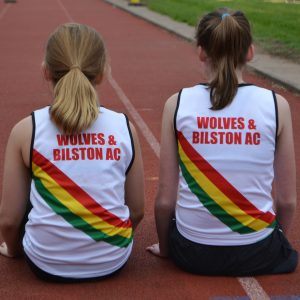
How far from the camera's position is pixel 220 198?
11.5 feet

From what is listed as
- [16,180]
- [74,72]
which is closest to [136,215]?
[16,180]

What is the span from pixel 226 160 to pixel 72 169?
79cm

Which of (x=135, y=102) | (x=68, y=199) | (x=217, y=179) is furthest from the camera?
(x=135, y=102)

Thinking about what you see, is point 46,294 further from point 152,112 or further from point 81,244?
point 152,112

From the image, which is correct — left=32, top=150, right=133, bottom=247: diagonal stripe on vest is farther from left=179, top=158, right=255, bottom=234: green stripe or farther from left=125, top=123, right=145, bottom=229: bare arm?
left=179, top=158, right=255, bottom=234: green stripe

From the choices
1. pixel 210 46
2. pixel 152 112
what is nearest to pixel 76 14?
pixel 152 112

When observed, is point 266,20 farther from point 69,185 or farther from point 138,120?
point 69,185

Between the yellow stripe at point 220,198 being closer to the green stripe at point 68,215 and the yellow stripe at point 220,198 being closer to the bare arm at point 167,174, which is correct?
the bare arm at point 167,174

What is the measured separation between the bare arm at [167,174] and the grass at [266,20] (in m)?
5.84

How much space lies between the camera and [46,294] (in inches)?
138

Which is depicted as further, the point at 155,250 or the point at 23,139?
the point at 155,250

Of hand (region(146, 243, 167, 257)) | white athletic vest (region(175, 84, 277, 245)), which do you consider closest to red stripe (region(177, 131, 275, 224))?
white athletic vest (region(175, 84, 277, 245))

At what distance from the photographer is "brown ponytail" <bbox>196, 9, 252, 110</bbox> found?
3.38 metres

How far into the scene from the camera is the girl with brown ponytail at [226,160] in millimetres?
3438
